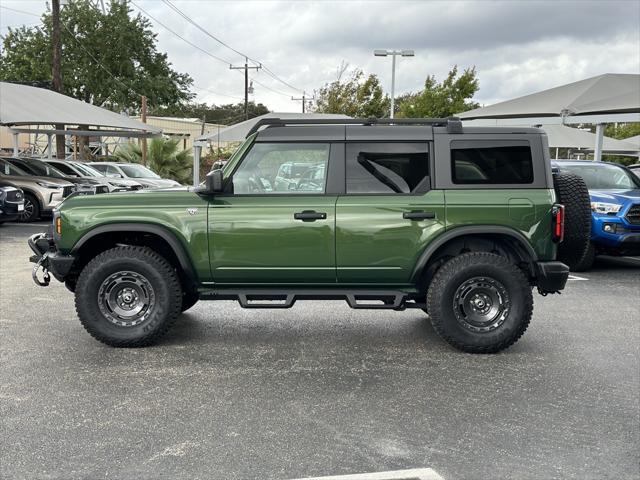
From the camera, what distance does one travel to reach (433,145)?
5598 millimetres

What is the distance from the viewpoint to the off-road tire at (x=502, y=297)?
545 centimetres

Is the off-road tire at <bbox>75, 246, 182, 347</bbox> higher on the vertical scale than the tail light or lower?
lower

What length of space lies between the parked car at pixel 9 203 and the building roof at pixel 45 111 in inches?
210

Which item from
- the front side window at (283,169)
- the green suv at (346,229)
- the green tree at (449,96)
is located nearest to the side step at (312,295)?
the green suv at (346,229)

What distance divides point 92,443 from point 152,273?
6.69 ft

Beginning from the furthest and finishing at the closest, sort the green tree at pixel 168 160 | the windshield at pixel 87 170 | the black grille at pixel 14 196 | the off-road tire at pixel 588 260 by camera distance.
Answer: the green tree at pixel 168 160 < the windshield at pixel 87 170 < the black grille at pixel 14 196 < the off-road tire at pixel 588 260

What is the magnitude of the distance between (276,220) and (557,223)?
2362 mm

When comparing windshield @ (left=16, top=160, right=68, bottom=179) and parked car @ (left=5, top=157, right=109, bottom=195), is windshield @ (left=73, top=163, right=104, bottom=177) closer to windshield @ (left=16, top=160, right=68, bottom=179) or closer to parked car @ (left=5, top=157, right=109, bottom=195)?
parked car @ (left=5, top=157, right=109, bottom=195)

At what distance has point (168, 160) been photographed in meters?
28.7

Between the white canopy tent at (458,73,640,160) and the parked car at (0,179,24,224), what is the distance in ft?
36.6

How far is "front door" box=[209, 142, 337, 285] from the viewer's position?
5.48 m

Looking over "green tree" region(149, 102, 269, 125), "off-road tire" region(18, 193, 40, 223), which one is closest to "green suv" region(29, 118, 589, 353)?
"off-road tire" region(18, 193, 40, 223)

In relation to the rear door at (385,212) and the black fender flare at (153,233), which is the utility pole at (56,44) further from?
the rear door at (385,212)

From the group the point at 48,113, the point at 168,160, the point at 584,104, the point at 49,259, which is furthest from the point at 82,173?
the point at 49,259
